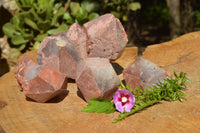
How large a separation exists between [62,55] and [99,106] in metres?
0.67

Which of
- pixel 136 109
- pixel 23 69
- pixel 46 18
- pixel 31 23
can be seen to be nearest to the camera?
pixel 136 109

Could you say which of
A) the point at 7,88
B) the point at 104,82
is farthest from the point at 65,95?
the point at 7,88

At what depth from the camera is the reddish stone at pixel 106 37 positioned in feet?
8.05

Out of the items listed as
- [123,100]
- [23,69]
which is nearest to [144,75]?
[123,100]

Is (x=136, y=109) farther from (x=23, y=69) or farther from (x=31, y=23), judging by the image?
(x=31, y=23)

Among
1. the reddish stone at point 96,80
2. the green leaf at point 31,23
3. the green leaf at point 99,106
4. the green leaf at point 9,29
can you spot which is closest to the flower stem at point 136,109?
the green leaf at point 99,106

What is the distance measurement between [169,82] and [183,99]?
7.2 inches

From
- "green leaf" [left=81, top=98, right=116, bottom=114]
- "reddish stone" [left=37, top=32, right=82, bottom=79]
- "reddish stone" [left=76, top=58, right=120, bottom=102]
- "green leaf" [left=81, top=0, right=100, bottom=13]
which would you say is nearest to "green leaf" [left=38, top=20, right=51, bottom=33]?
"green leaf" [left=81, top=0, right=100, bottom=13]

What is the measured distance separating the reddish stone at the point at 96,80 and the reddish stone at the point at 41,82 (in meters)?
0.19

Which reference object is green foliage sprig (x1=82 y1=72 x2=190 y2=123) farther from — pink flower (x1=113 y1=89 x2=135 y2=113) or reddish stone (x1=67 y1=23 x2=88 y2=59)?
reddish stone (x1=67 y1=23 x2=88 y2=59)

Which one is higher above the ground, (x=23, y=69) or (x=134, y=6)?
(x=23, y=69)

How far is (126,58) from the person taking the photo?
3.04 m

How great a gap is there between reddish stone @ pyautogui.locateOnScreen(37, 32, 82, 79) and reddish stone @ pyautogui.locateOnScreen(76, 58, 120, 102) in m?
0.27

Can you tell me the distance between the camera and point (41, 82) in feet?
7.33
